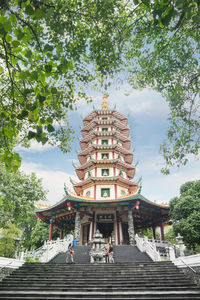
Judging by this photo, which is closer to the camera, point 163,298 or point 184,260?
point 163,298

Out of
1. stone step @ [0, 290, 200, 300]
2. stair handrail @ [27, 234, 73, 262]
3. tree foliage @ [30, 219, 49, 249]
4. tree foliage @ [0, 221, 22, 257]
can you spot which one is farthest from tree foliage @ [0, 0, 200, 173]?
tree foliage @ [30, 219, 49, 249]

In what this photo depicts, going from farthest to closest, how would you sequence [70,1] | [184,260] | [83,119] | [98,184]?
[83,119] → [98,184] → [184,260] → [70,1]

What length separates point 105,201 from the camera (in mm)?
15773

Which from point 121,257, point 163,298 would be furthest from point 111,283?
point 121,257

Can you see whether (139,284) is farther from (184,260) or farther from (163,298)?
(184,260)

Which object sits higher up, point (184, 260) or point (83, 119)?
point (83, 119)

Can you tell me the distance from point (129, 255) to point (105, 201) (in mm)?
4865

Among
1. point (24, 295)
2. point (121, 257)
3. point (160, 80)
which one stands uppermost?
point (160, 80)

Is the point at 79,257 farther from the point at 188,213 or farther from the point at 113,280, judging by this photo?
the point at 188,213

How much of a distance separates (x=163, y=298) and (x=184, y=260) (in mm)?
2784

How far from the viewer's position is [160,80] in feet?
21.9

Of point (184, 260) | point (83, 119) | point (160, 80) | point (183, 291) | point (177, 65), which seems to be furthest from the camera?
point (83, 119)

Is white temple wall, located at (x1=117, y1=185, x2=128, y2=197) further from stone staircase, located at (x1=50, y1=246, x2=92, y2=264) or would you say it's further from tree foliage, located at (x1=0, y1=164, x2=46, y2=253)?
tree foliage, located at (x1=0, y1=164, x2=46, y2=253)

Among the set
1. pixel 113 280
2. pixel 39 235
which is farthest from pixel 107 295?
pixel 39 235
